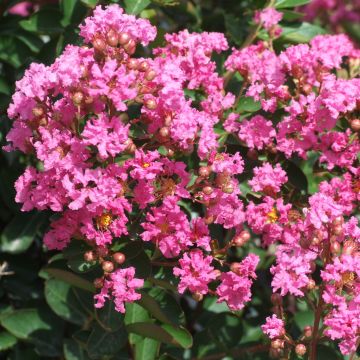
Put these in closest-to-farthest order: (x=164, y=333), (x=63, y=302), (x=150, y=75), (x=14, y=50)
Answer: (x=150, y=75) < (x=164, y=333) < (x=63, y=302) < (x=14, y=50)

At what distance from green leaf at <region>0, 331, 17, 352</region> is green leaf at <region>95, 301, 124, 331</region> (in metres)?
0.34

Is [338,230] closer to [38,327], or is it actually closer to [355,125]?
[355,125]

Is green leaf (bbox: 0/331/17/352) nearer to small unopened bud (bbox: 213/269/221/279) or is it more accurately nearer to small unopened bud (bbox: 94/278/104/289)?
small unopened bud (bbox: 94/278/104/289)

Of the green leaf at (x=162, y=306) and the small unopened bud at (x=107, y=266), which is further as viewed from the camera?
the green leaf at (x=162, y=306)

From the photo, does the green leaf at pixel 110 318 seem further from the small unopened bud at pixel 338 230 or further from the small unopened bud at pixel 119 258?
the small unopened bud at pixel 338 230

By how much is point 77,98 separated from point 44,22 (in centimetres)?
66

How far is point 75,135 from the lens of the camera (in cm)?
152

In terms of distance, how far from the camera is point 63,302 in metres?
1.96

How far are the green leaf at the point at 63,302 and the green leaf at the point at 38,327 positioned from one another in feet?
0.27

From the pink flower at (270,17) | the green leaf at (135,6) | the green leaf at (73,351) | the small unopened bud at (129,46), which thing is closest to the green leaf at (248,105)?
the pink flower at (270,17)

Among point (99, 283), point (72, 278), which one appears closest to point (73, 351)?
point (72, 278)

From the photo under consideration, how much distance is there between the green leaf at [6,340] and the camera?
198 cm

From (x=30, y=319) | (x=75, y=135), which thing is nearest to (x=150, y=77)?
(x=75, y=135)

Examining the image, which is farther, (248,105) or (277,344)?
(248,105)
